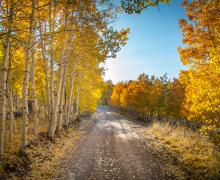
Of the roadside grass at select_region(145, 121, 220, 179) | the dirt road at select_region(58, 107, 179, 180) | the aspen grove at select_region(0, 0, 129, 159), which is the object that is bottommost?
the dirt road at select_region(58, 107, 179, 180)

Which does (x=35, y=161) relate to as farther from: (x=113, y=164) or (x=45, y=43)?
(x=45, y=43)

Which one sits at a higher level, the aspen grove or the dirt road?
the aspen grove

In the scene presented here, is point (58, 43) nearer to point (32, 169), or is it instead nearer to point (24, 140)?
point (24, 140)

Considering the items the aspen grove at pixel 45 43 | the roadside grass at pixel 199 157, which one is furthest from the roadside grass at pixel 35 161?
the roadside grass at pixel 199 157

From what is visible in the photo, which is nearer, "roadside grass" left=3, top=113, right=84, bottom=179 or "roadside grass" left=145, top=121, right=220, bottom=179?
"roadside grass" left=3, top=113, right=84, bottom=179

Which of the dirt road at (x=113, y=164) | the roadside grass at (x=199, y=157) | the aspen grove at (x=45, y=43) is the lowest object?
the dirt road at (x=113, y=164)

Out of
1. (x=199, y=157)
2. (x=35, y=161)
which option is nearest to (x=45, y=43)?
(x=35, y=161)

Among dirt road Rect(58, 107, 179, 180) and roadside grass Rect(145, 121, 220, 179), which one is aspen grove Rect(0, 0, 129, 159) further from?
roadside grass Rect(145, 121, 220, 179)

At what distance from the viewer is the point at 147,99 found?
32.1m

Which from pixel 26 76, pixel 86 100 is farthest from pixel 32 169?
pixel 86 100

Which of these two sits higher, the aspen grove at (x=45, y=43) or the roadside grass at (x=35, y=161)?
the aspen grove at (x=45, y=43)

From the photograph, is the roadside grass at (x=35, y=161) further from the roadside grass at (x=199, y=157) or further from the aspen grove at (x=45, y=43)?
the roadside grass at (x=199, y=157)

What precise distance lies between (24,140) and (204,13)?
11.7 metres

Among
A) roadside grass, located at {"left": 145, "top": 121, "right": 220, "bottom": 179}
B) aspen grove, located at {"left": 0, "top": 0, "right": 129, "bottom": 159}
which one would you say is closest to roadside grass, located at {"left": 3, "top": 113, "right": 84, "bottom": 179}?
aspen grove, located at {"left": 0, "top": 0, "right": 129, "bottom": 159}
